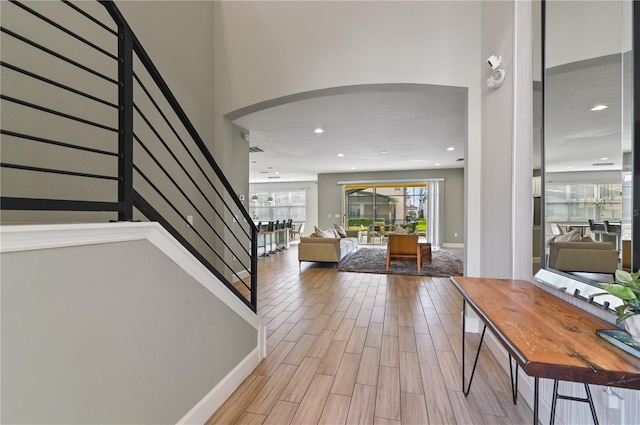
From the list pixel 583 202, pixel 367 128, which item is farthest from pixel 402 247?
pixel 583 202

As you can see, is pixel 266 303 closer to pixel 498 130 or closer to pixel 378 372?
pixel 378 372

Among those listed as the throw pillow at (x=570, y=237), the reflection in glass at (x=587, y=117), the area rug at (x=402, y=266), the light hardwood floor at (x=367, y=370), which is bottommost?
the light hardwood floor at (x=367, y=370)

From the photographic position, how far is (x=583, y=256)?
4.55ft

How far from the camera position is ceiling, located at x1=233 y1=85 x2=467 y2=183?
156 inches

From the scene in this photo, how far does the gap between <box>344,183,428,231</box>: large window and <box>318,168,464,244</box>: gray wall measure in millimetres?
421

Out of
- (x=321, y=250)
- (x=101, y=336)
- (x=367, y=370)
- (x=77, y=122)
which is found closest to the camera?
(x=101, y=336)

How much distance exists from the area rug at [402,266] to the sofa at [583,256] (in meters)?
3.97

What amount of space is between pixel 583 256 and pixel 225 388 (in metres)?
2.20

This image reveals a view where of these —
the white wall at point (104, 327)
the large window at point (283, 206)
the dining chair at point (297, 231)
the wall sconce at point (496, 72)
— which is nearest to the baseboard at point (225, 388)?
the white wall at point (104, 327)

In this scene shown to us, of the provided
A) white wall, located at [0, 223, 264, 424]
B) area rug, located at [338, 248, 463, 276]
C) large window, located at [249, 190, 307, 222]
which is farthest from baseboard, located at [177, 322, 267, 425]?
large window, located at [249, 190, 307, 222]

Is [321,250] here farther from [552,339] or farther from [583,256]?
[552,339]

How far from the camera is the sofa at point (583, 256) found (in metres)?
1.23

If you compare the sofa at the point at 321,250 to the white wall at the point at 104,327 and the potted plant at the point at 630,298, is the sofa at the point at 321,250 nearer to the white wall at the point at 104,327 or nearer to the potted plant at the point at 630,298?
the white wall at the point at 104,327

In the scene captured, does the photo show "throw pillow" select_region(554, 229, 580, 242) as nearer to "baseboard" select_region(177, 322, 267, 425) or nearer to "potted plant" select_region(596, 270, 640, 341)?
"potted plant" select_region(596, 270, 640, 341)
